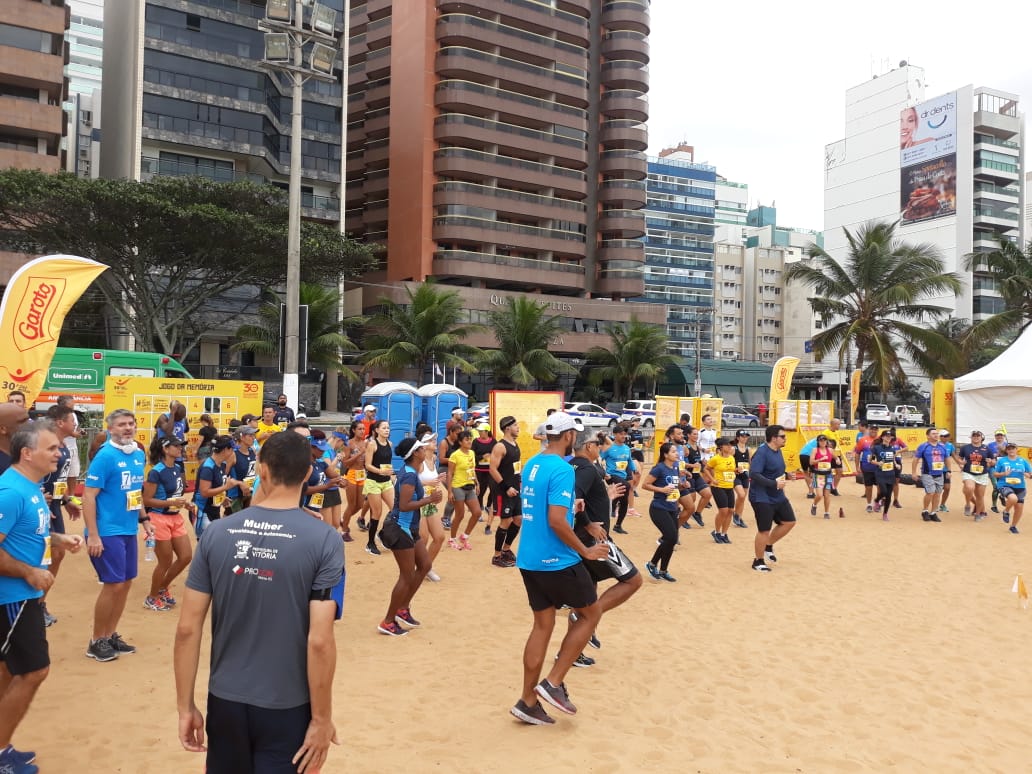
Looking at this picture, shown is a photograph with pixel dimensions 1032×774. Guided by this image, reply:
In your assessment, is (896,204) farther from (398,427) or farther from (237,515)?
(237,515)

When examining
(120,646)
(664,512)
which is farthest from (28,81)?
(664,512)

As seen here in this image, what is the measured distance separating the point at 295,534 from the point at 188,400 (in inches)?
512

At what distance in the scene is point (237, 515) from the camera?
2.50 metres

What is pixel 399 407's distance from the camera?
64.6ft

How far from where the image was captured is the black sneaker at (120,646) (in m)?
5.72

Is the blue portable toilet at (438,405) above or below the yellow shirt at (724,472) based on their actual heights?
above

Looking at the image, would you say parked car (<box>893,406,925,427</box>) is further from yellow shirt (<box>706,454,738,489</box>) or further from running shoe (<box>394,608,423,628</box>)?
running shoe (<box>394,608,423,628</box>)

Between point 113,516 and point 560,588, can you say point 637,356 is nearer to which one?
point 113,516

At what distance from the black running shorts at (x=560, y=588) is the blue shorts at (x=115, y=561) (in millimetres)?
3000

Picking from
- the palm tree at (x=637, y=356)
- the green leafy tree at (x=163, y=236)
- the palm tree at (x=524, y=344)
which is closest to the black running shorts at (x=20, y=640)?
the green leafy tree at (x=163, y=236)

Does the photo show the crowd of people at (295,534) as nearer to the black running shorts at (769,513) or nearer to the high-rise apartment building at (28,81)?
the black running shorts at (769,513)

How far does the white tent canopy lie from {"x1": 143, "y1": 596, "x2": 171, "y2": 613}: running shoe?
24.0 m

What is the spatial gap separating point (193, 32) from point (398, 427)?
31.6 meters

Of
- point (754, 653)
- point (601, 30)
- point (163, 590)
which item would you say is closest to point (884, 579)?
point (754, 653)
